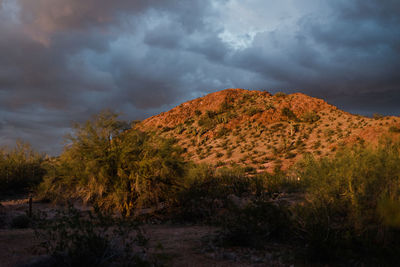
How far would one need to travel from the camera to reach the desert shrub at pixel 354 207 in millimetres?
6438

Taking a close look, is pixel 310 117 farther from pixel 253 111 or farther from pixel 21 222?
pixel 21 222

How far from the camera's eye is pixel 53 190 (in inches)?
519

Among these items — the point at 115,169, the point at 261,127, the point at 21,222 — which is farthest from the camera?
the point at 261,127

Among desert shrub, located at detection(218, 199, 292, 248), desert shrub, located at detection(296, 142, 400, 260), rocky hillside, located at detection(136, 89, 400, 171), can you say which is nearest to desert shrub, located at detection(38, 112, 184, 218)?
desert shrub, located at detection(218, 199, 292, 248)

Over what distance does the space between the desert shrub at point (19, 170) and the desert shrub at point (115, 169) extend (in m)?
12.0

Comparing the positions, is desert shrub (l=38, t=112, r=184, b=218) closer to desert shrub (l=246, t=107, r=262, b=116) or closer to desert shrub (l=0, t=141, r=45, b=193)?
desert shrub (l=0, t=141, r=45, b=193)

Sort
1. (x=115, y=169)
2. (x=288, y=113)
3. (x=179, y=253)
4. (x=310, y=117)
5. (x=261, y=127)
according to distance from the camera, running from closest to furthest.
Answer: (x=179, y=253)
(x=115, y=169)
(x=310, y=117)
(x=261, y=127)
(x=288, y=113)

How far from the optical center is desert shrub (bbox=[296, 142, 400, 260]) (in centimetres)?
644

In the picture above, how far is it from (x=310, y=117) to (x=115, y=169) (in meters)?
38.7

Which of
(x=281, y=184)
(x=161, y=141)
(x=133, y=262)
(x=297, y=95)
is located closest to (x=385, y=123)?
(x=297, y=95)

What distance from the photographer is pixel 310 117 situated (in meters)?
44.7

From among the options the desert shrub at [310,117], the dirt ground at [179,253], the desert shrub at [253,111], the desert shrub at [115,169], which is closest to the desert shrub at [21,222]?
the desert shrub at [115,169]

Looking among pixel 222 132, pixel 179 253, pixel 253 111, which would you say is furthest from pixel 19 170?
pixel 253 111

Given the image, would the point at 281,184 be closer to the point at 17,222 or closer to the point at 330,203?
the point at 330,203
